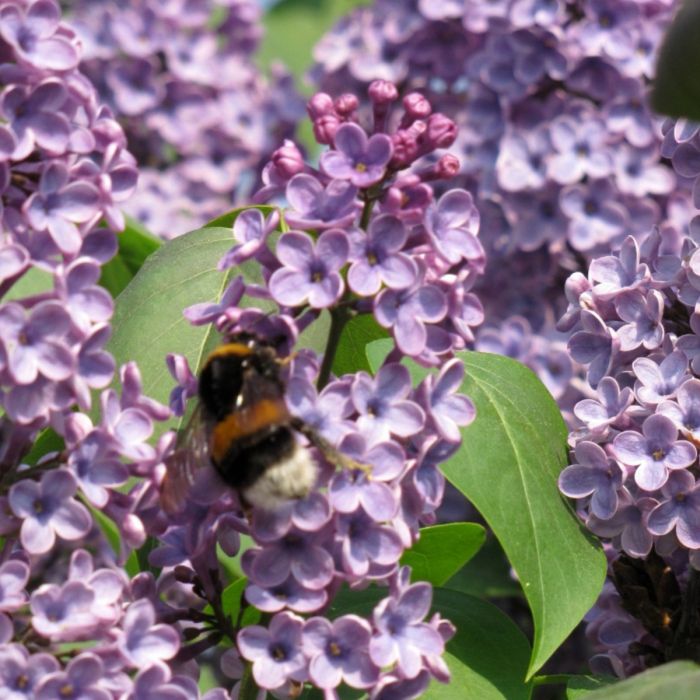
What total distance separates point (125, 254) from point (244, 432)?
1155 millimetres

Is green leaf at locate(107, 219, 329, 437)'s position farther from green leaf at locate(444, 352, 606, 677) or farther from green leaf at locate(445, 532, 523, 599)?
green leaf at locate(445, 532, 523, 599)

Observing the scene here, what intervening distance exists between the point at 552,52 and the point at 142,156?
3.51 feet

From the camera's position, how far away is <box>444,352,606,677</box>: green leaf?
68.6 inches

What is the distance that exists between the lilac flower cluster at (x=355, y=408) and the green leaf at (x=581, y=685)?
0.24 metres

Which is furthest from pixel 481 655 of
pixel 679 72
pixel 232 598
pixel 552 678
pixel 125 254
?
pixel 125 254

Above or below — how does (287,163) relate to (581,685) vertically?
above

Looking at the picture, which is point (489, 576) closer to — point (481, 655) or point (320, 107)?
point (481, 655)

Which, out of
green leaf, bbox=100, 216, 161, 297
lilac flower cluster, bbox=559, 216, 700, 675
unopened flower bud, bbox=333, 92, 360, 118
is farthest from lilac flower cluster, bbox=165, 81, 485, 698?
green leaf, bbox=100, 216, 161, 297

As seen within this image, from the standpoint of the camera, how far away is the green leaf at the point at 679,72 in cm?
122

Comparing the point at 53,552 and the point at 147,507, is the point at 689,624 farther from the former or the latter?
the point at 53,552

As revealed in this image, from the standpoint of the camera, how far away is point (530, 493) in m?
1.83

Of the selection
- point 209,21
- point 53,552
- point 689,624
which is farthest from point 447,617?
point 209,21

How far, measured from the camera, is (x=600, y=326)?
193 centimetres

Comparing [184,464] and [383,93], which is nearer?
[184,464]
